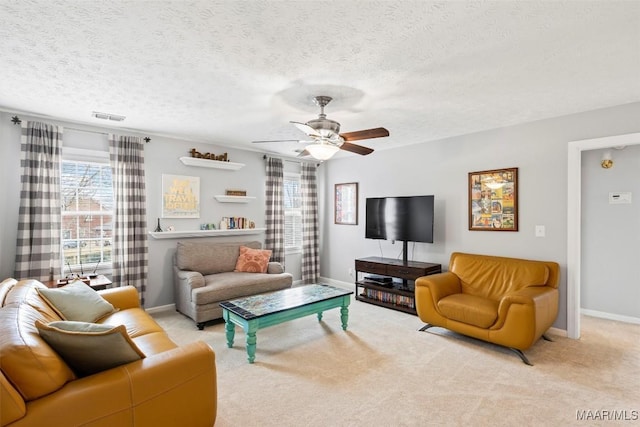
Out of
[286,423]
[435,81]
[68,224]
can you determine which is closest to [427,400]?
[286,423]

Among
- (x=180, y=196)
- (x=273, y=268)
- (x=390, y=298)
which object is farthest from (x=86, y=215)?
(x=390, y=298)

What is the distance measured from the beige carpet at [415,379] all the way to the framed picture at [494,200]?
4.75 ft

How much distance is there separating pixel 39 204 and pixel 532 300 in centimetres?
518

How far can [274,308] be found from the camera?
Result: 3291mm

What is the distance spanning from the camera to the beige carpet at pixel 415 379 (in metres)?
2.27

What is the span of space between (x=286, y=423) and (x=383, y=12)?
8.62ft

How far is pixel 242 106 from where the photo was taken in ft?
11.1

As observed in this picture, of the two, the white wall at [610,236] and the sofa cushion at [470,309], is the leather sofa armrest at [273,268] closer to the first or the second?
the sofa cushion at [470,309]

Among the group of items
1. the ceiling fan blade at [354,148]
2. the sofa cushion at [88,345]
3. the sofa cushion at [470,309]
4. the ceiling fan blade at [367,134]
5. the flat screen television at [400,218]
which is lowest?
the sofa cushion at [470,309]

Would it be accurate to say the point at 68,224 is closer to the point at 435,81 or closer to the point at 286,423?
the point at 286,423

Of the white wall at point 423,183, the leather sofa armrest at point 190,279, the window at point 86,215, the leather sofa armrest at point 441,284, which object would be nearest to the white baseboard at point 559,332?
the white wall at point 423,183

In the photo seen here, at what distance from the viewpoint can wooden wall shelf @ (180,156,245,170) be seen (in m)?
4.75

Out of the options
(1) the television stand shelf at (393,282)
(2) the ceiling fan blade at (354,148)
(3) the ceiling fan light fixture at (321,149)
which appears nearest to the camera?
(3) the ceiling fan light fixture at (321,149)

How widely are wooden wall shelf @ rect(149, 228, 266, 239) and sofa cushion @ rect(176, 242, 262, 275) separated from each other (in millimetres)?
168
